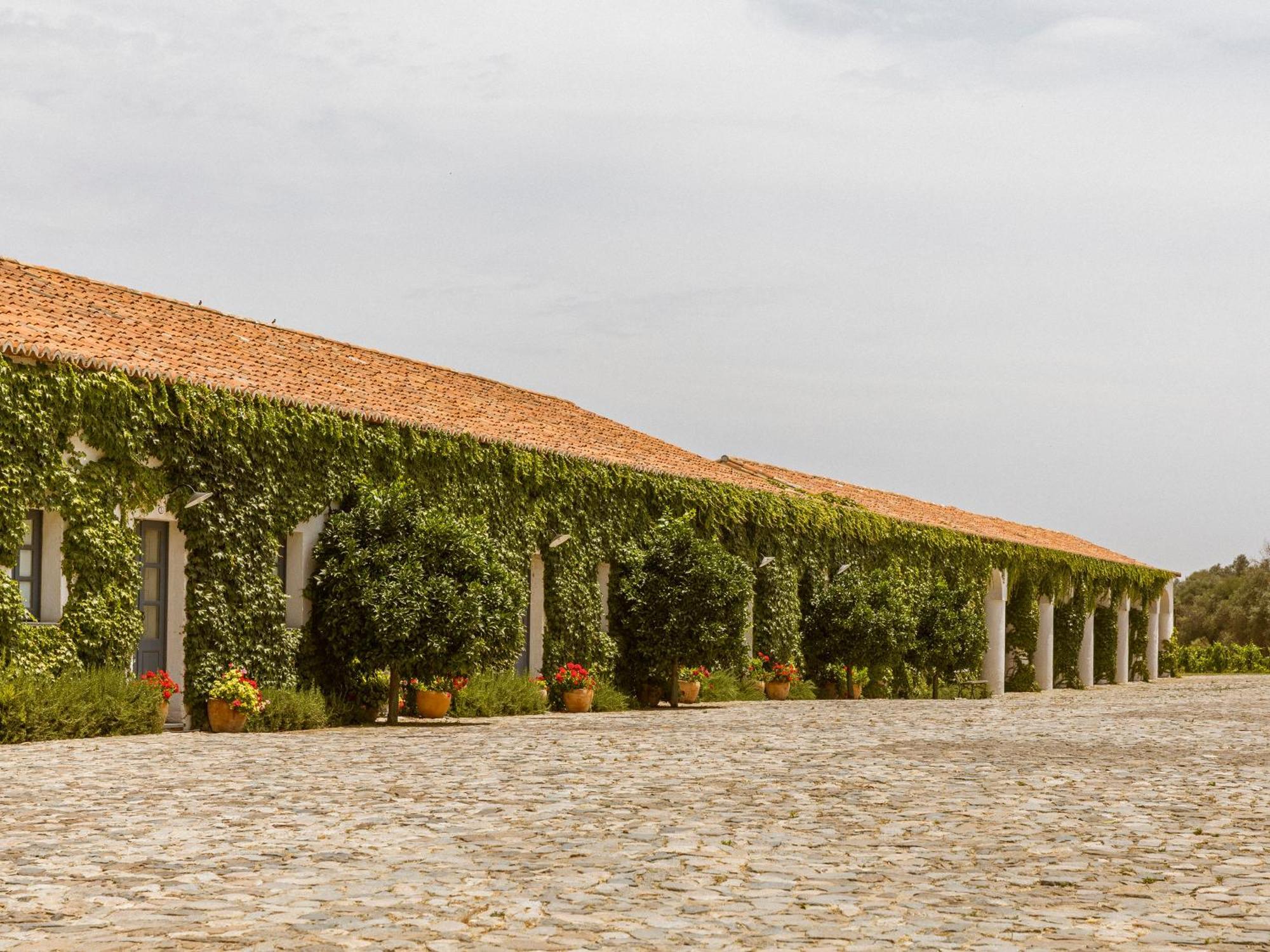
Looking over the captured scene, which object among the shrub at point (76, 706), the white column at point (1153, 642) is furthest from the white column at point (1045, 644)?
the shrub at point (76, 706)

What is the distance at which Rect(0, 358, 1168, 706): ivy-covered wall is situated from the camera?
14.6m

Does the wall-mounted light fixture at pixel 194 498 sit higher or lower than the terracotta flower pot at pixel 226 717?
higher

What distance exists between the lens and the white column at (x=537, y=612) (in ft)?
72.1

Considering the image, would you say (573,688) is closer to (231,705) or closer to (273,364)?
(273,364)

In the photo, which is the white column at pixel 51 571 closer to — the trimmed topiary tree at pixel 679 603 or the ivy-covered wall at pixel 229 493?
the ivy-covered wall at pixel 229 493

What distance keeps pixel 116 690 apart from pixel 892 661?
62.0 feet

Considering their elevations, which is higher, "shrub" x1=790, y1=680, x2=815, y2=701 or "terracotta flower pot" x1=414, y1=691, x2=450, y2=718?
"terracotta flower pot" x1=414, y1=691, x2=450, y2=718

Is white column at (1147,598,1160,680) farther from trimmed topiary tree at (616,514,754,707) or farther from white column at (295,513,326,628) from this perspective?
white column at (295,513,326,628)

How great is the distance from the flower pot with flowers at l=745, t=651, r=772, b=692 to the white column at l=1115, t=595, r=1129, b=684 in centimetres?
2276

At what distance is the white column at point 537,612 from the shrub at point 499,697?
2.11ft

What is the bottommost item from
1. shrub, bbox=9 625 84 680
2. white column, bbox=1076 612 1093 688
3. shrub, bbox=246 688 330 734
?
white column, bbox=1076 612 1093 688

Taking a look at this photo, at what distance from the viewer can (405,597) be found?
17.1m

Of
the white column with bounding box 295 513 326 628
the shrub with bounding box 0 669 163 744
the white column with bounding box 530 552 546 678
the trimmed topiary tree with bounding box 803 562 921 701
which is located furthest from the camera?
the trimmed topiary tree with bounding box 803 562 921 701

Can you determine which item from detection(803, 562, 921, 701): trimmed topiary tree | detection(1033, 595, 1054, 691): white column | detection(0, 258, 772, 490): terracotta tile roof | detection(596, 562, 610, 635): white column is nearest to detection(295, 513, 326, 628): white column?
detection(0, 258, 772, 490): terracotta tile roof
